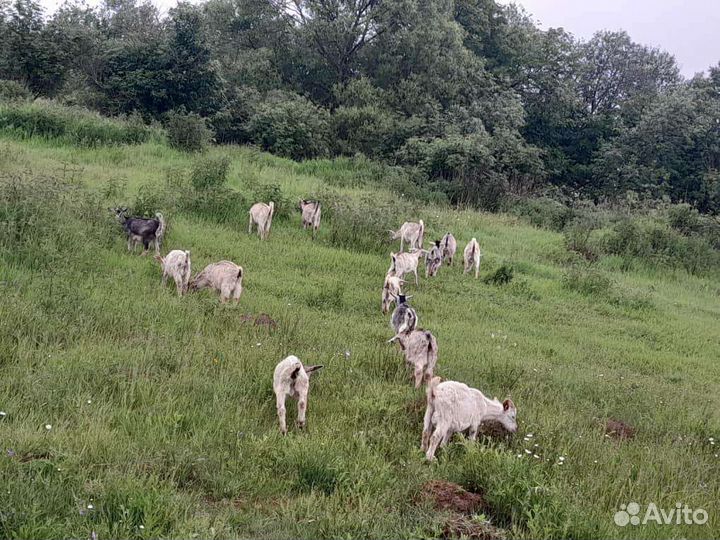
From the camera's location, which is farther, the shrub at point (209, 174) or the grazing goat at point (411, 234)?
the shrub at point (209, 174)

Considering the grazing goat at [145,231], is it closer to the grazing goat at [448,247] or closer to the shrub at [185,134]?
the grazing goat at [448,247]

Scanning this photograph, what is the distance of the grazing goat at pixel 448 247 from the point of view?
53.2 feet

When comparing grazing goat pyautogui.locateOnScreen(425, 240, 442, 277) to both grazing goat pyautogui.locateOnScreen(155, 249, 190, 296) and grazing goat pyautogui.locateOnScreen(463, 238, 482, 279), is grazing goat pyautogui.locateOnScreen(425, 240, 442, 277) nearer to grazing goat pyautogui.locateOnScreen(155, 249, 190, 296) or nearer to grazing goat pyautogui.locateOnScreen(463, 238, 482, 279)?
grazing goat pyautogui.locateOnScreen(463, 238, 482, 279)

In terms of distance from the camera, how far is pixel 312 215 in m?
16.7

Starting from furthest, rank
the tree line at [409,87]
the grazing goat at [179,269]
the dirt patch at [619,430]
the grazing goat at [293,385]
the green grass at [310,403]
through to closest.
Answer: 1. the tree line at [409,87]
2. the grazing goat at [179,269]
3. the dirt patch at [619,430]
4. the grazing goat at [293,385]
5. the green grass at [310,403]

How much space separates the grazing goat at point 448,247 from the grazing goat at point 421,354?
8.53 m

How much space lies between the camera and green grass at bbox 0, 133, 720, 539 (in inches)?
177

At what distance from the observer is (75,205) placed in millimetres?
12727

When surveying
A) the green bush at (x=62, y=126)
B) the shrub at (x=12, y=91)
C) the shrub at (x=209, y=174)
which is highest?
the shrub at (x=12, y=91)

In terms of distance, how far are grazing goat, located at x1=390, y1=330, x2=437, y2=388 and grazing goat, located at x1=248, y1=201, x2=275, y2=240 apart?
8.21 metres

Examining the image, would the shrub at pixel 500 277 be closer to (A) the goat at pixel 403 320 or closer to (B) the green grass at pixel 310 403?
(B) the green grass at pixel 310 403

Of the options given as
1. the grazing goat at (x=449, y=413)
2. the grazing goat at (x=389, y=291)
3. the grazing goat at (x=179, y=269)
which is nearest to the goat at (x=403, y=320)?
the grazing goat at (x=389, y=291)

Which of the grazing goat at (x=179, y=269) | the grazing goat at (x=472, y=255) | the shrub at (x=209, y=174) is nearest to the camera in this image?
the grazing goat at (x=179, y=269)

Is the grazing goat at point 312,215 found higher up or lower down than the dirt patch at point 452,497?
higher up
